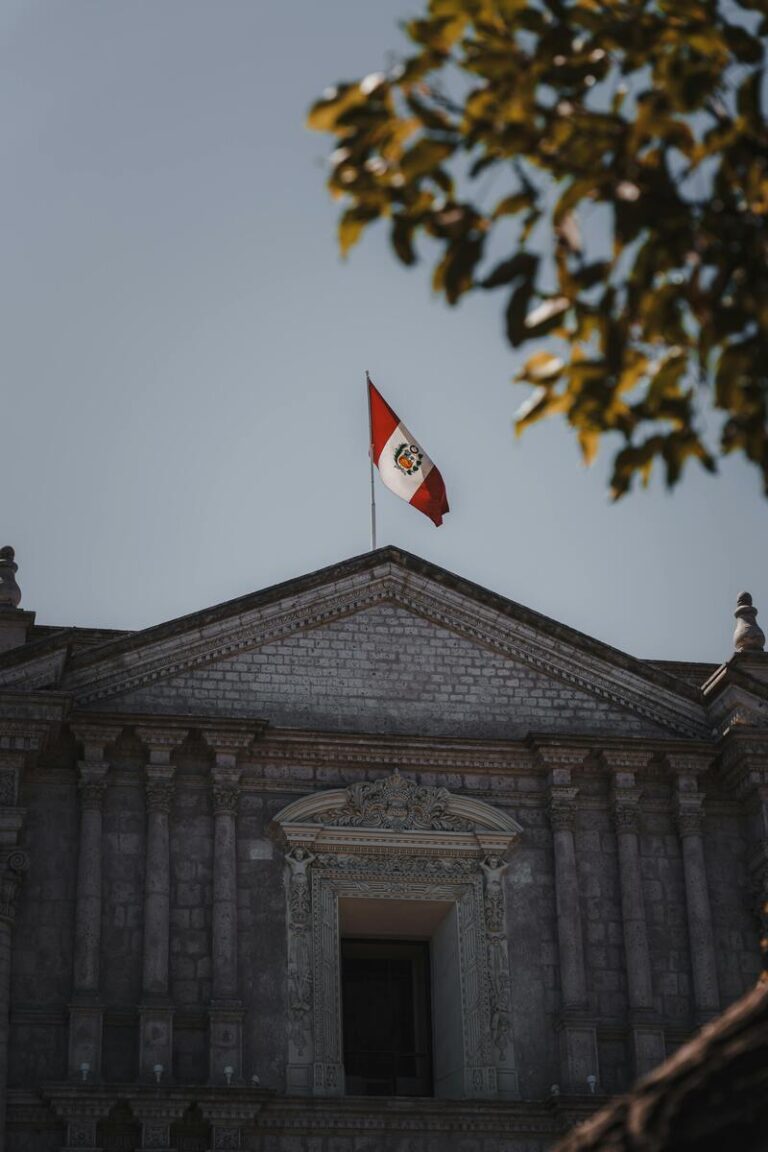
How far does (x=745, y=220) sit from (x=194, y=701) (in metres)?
15.0

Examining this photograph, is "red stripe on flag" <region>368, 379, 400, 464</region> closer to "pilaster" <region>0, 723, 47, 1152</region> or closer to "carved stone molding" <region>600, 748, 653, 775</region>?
"carved stone molding" <region>600, 748, 653, 775</region>

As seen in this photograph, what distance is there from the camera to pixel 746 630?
2420 centimetres

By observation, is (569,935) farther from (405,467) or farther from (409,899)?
(405,467)

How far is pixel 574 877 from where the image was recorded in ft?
71.6

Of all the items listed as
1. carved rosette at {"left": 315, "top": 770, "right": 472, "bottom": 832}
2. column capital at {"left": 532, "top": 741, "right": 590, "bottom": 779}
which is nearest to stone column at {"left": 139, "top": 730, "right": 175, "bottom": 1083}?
carved rosette at {"left": 315, "top": 770, "right": 472, "bottom": 832}

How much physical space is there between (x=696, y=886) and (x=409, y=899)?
3346mm

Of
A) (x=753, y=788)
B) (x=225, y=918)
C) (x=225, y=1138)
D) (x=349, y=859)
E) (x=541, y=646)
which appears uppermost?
(x=541, y=646)

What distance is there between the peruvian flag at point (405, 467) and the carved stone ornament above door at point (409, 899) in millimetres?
4709

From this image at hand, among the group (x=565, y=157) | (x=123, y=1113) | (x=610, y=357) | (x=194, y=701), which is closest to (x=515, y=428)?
(x=610, y=357)

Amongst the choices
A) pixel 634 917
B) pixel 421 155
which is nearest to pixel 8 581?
pixel 634 917

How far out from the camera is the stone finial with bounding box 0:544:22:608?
2261cm

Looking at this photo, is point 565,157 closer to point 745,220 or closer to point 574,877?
point 745,220

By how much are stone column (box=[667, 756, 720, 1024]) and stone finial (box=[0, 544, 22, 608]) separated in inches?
313

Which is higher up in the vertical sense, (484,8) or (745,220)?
(484,8)
